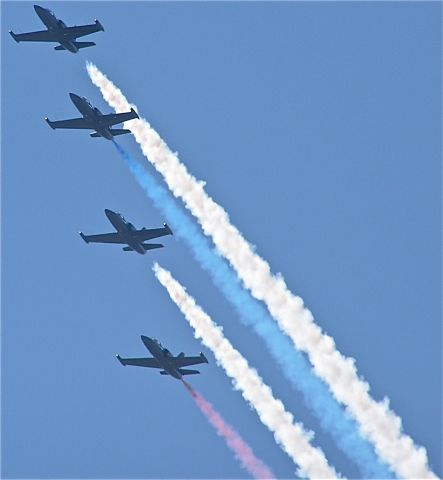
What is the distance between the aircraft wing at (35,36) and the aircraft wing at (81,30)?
127 cm

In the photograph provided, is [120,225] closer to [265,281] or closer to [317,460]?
[265,281]

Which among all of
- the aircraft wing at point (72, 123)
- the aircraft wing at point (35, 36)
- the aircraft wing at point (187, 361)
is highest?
the aircraft wing at point (35, 36)

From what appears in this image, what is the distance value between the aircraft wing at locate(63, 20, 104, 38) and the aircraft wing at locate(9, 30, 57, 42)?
4.16 ft

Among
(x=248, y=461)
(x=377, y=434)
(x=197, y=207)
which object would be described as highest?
(x=197, y=207)

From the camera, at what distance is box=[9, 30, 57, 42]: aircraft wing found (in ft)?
305

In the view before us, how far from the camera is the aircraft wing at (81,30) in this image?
90875mm

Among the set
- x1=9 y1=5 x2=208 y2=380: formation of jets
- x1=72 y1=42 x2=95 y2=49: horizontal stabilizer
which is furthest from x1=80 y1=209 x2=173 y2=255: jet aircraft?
x1=72 y1=42 x2=95 y2=49: horizontal stabilizer

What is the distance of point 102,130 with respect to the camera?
305 ft

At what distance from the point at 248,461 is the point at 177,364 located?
9400 mm

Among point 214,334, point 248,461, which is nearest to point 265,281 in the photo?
point 214,334

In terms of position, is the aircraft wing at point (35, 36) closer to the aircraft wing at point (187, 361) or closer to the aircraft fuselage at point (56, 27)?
the aircraft fuselage at point (56, 27)

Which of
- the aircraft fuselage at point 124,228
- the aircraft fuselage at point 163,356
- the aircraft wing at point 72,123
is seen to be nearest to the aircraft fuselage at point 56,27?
the aircraft wing at point 72,123

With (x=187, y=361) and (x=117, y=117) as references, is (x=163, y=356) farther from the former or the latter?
(x=117, y=117)

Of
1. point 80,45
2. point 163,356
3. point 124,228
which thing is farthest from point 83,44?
point 163,356
